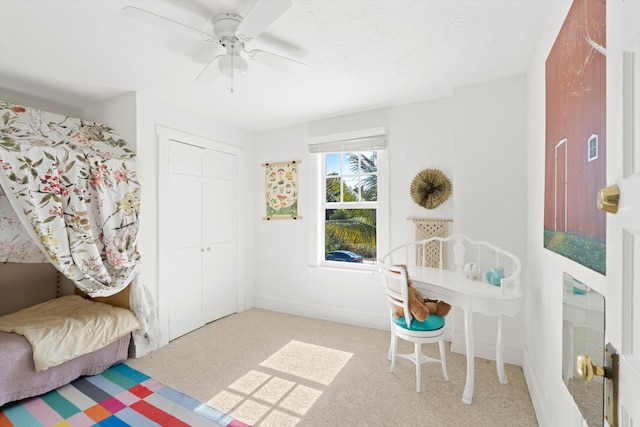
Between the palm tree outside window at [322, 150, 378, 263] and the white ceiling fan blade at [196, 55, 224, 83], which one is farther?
the palm tree outside window at [322, 150, 378, 263]

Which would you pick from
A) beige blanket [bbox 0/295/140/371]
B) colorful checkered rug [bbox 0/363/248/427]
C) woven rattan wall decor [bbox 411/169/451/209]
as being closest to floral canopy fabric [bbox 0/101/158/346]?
beige blanket [bbox 0/295/140/371]

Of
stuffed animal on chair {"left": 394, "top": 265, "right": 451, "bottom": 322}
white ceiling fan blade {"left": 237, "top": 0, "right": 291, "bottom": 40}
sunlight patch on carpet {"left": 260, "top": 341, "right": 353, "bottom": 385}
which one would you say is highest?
white ceiling fan blade {"left": 237, "top": 0, "right": 291, "bottom": 40}

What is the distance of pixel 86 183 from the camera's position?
2.50 m

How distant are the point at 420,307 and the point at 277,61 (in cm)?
194

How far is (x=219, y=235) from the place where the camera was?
380 cm

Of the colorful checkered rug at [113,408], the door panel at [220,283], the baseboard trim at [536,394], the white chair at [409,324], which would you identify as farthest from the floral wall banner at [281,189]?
the baseboard trim at [536,394]

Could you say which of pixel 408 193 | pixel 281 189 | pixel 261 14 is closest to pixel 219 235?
pixel 281 189

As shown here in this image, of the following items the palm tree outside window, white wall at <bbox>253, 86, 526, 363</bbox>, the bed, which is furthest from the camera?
the palm tree outside window

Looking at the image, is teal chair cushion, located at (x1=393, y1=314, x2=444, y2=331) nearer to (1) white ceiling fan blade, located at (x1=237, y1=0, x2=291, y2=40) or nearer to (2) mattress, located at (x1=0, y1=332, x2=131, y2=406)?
(1) white ceiling fan blade, located at (x1=237, y1=0, x2=291, y2=40)

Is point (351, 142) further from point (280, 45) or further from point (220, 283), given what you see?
point (220, 283)

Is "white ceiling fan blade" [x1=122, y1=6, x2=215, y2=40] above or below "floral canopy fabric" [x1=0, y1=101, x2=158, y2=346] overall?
above

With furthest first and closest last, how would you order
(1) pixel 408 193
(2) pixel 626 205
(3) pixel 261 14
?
(1) pixel 408 193
(3) pixel 261 14
(2) pixel 626 205

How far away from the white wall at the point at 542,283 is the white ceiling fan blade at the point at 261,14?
4.66 ft

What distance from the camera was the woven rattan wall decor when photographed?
303cm
